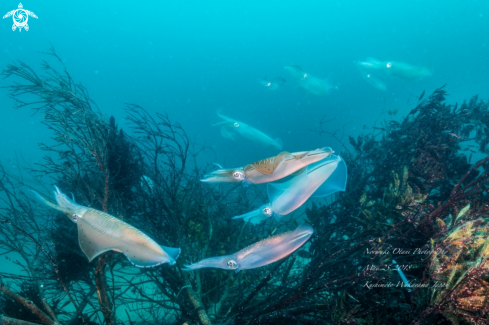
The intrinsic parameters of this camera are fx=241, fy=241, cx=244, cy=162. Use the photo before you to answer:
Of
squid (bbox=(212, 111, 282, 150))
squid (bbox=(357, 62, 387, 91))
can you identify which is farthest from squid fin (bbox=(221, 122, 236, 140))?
squid (bbox=(357, 62, 387, 91))

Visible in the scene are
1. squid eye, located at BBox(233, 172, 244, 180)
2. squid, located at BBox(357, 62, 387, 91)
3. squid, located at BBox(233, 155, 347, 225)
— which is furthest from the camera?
squid, located at BBox(357, 62, 387, 91)

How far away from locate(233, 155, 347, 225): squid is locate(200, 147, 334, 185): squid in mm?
290

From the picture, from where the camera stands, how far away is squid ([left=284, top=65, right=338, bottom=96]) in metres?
11.0

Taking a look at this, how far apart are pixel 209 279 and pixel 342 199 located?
305cm

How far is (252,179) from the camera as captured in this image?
216cm

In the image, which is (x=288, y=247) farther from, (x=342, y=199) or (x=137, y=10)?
(x=137, y=10)

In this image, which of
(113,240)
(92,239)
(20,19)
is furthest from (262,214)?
(20,19)

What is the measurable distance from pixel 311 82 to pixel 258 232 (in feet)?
28.9

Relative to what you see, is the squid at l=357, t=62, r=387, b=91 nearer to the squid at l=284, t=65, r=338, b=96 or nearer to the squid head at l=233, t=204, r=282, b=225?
the squid at l=284, t=65, r=338, b=96

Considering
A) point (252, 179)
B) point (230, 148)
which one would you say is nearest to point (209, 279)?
point (252, 179)

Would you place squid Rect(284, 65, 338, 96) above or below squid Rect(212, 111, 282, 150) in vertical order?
above

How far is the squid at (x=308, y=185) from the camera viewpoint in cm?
246

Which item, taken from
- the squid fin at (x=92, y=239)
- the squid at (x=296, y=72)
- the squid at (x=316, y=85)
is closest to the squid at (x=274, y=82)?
the squid at (x=296, y=72)

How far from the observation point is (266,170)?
2.09 meters
